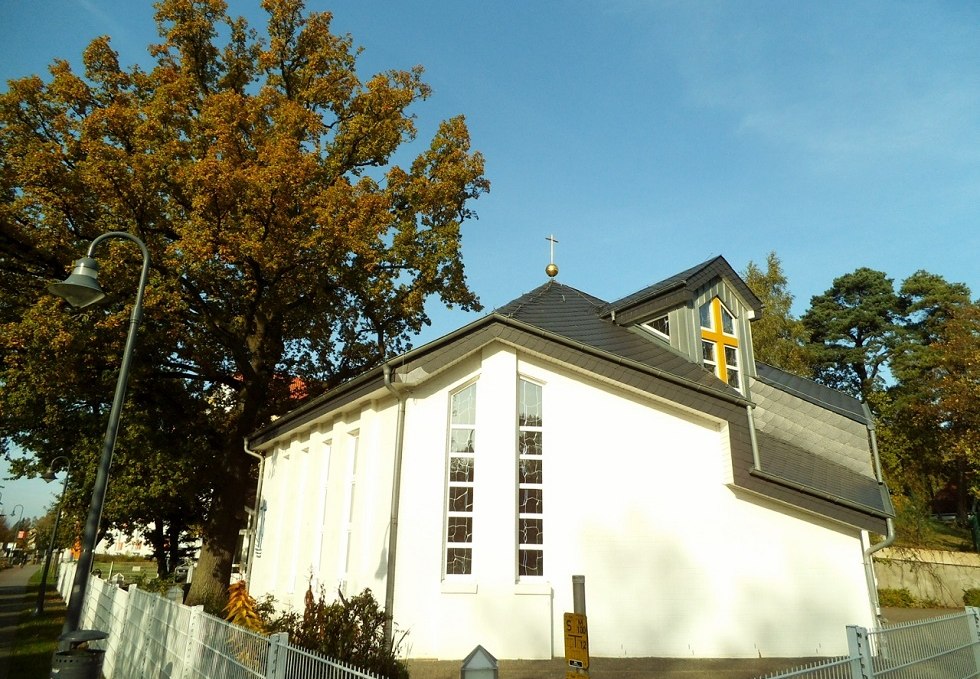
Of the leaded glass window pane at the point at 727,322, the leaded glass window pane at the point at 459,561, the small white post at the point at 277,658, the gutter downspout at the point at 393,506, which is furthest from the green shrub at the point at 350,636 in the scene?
the leaded glass window pane at the point at 727,322

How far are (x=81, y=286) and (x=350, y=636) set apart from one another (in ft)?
19.3

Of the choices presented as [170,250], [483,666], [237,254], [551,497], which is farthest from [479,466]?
[170,250]

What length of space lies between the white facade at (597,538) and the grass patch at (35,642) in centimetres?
543

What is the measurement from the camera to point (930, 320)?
139 feet

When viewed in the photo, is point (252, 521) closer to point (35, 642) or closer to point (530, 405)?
point (35, 642)

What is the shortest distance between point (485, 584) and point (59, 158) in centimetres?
1421

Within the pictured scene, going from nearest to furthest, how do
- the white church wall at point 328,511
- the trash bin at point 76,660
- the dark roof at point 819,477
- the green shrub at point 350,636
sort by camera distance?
the trash bin at point 76,660
the green shrub at point 350,636
the dark roof at point 819,477
the white church wall at point 328,511

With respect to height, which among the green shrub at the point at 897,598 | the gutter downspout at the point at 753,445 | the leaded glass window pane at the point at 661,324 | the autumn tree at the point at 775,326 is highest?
the autumn tree at the point at 775,326

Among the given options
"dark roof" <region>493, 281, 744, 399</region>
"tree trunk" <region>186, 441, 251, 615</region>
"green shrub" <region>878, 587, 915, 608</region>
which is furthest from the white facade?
"green shrub" <region>878, 587, 915, 608</region>

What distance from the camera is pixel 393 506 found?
1091cm

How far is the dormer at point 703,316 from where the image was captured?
14.2 metres

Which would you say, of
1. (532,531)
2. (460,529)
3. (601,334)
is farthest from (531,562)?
(601,334)

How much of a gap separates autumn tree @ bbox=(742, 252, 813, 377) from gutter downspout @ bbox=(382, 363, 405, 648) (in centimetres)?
2346

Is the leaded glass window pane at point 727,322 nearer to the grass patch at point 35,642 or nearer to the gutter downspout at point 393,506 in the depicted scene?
the gutter downspout at point 393,506
